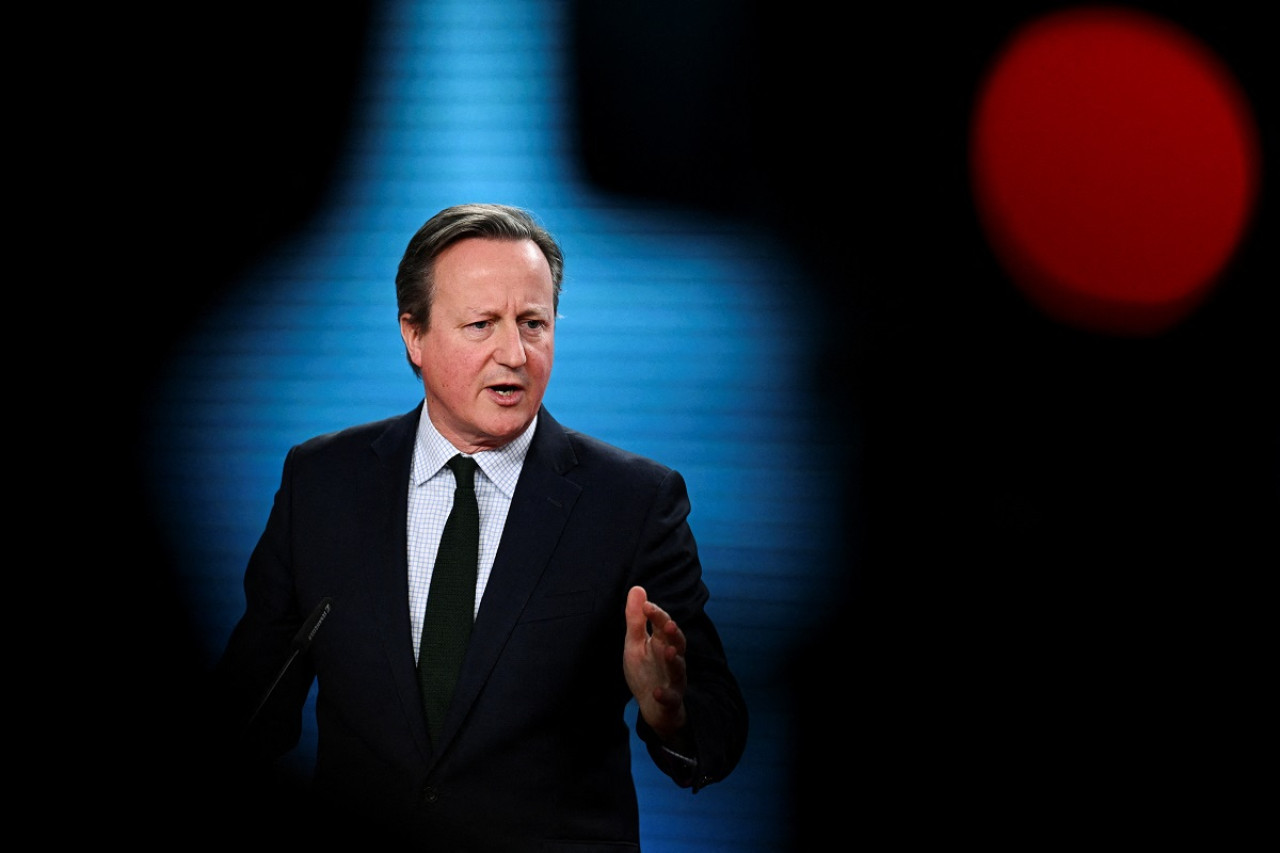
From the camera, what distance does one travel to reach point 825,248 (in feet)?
9.64

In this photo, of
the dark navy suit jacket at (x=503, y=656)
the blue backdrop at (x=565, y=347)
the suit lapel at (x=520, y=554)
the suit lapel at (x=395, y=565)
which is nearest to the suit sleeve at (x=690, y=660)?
the dark navy suit jacket at (x=503, y=656)

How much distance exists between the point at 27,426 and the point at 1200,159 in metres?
3.39

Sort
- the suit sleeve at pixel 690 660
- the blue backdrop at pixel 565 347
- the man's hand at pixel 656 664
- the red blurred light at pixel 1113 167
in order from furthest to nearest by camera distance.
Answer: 1. the blue backdrop at pixel 565 347
2. the red blurred light at pixel 1113 167
3. the suit sleeve at pixel 690 660
4. the man's hand at pixel 656 664

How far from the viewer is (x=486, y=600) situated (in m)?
2.02

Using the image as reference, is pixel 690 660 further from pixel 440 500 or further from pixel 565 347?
pixel 565 347

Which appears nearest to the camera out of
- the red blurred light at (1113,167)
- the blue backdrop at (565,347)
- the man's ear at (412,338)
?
the man's ear at (412,338)

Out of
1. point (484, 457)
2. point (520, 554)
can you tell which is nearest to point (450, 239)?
point (484, 457)

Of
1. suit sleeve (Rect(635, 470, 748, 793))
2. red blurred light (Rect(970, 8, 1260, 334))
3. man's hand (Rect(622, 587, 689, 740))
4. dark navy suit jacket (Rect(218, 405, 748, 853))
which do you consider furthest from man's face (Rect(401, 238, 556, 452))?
red blurred light (Rect(970, 8, 1260, 334))

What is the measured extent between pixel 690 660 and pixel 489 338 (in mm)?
730

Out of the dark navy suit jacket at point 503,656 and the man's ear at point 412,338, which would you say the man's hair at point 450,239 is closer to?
the man's ear at point 412,338

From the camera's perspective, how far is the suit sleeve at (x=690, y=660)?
1938 millimetres

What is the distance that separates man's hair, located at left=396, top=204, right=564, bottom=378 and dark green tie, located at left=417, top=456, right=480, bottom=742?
0.44 metres

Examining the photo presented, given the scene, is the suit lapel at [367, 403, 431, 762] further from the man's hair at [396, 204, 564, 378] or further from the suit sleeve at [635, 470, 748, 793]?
the suit sleeve at [635, 470, 748, 793]

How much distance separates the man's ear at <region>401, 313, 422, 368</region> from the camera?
223 cm
